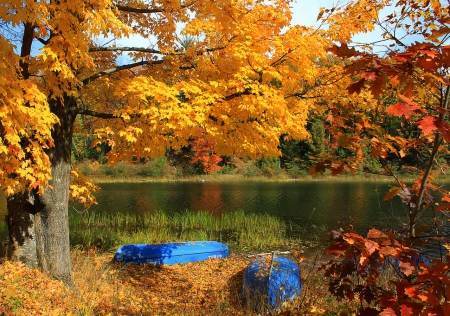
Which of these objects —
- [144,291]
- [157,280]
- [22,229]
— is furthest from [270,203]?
[22,229]

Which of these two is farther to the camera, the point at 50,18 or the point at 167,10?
the point at 167,10

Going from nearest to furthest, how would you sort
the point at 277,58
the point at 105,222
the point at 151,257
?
the point at 277,58, the point at 151,257, the point at 105,222

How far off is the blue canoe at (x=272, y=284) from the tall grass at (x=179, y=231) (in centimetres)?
439

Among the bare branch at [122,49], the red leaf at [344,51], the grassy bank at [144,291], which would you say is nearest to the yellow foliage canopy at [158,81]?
the bare branch at [122,49]

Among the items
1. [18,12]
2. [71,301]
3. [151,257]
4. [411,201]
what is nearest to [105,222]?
[151,257]

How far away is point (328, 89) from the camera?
7.18 m

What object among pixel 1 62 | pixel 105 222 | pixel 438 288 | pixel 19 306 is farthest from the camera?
pixel 105 222

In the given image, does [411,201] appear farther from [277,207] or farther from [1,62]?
[277,207]

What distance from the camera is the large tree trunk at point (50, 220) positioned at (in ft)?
17.3

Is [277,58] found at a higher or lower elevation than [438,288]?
higher

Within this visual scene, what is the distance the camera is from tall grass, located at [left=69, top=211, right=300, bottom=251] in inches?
402

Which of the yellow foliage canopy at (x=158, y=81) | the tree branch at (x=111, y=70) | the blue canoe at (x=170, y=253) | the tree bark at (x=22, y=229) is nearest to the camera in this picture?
the yellow foliage canopy at (x=158, y=81)

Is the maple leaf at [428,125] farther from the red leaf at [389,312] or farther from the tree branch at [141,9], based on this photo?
the tree branch at [141,9]

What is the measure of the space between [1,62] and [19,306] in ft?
8.82
